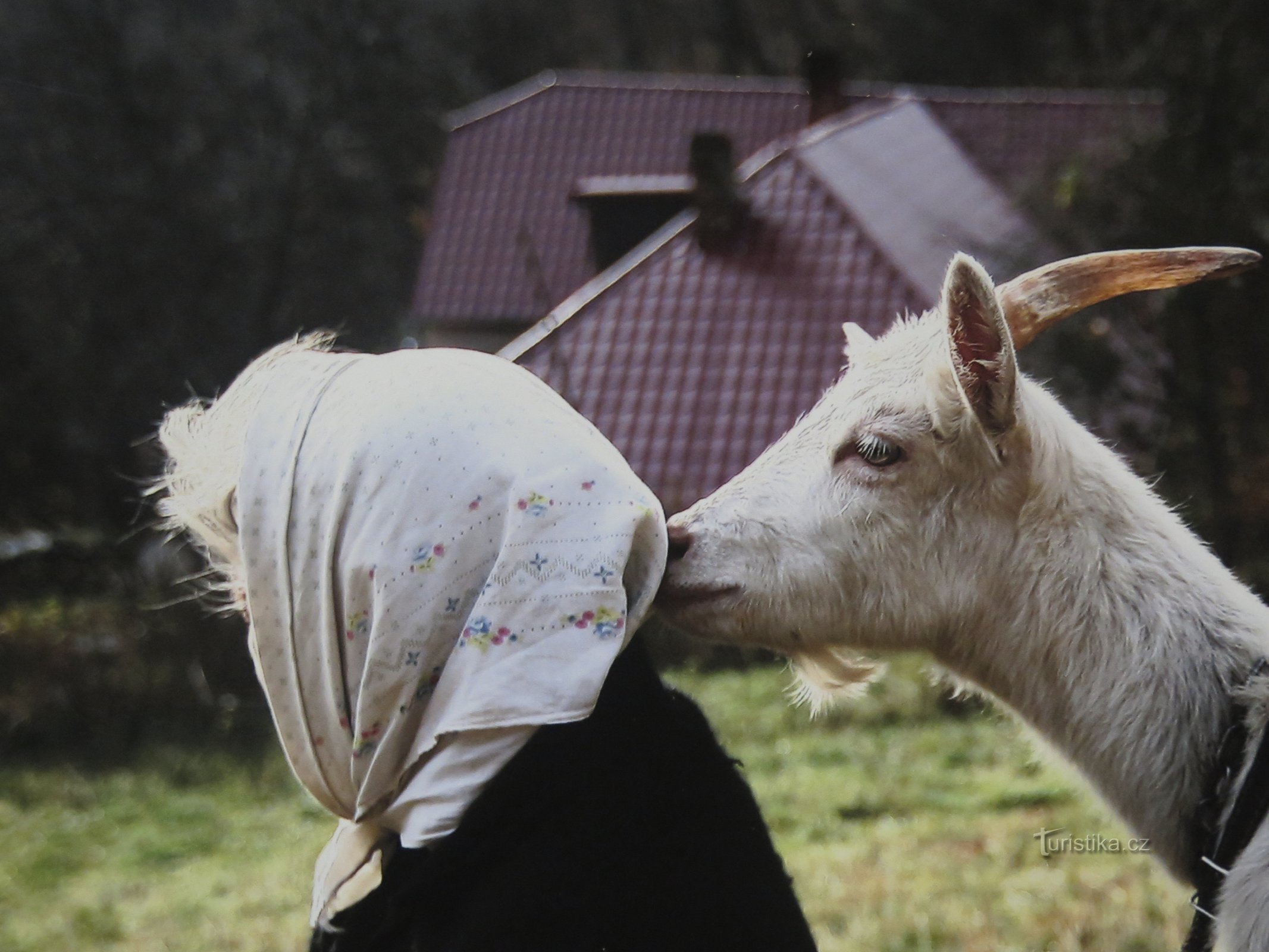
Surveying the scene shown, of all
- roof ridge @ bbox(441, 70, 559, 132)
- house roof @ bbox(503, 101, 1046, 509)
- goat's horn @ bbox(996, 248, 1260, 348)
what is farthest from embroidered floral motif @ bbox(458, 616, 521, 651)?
roof ridge @ bbox(441, 70, 559, 132)

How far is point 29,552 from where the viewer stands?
11.6 m

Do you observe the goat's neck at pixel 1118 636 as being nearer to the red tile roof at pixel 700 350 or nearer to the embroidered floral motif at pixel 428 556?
the embroidered floral motif at pixel 428 556

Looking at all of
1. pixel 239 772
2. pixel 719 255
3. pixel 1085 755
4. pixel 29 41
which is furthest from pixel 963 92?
pixel 1085 755

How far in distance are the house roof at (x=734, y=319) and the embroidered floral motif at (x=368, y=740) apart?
2.45m

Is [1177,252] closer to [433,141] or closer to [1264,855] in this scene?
[1264,855]

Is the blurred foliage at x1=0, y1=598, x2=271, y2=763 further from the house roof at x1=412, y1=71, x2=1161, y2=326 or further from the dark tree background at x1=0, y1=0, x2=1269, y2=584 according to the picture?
the dark tree background at x1=0, y1=0, x2=1269, y2=584

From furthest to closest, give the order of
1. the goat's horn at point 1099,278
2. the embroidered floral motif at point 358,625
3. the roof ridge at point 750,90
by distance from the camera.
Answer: the roof ridge at point 750,90
the goat's horn at point 1099,278
the embroidered floral motif at point 358,625

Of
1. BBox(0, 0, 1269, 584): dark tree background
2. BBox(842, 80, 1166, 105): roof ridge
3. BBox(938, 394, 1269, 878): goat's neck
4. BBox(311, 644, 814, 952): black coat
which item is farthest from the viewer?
BBox(0, 0, 1269, 584): dark tree background

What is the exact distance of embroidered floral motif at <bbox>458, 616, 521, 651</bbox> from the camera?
165cm

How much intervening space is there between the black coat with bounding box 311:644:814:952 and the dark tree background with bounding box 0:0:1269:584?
437 inches

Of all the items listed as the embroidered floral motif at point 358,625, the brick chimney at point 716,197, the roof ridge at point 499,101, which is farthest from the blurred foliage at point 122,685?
the embroidered floral motif at point 358,625

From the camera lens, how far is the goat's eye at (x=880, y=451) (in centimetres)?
230

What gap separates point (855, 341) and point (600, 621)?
3.81 ft

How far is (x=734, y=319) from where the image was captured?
559 cm
